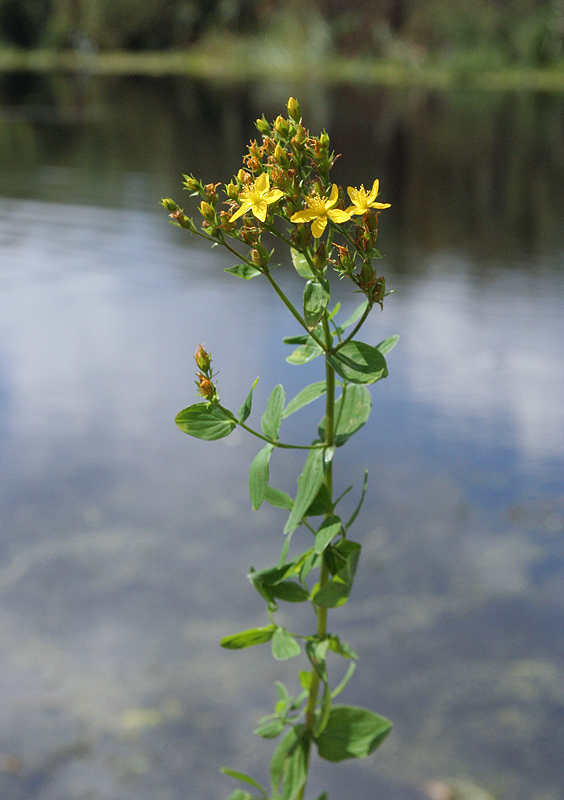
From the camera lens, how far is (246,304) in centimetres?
350

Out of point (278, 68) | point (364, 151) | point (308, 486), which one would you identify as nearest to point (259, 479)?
point (308, 486)

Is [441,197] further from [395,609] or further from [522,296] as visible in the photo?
[395,609]

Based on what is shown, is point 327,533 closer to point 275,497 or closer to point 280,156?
point 275,497

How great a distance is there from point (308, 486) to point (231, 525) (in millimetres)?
1234

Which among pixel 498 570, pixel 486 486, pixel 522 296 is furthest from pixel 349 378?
pixel 522 296

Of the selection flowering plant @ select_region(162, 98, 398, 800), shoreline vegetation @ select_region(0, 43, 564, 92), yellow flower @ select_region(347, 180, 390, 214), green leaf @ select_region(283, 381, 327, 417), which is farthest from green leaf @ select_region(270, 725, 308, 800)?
shoreline vegetation @ select_region(0, 43, 564, 92)

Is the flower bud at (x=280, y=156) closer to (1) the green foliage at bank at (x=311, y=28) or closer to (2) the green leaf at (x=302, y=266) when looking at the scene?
(2) the green leaf at (x=302, y=266)

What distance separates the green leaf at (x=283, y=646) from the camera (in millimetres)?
879

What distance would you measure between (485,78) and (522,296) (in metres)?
14.3

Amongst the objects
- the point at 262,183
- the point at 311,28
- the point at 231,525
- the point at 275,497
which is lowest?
the point at 231,525

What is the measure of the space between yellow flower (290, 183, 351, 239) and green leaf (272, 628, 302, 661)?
43cm

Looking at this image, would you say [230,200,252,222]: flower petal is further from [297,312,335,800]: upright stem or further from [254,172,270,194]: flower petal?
[297,312,335,800]: upright stem

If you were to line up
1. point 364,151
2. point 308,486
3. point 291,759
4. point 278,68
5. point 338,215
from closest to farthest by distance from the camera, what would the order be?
point 338,215 → point 308,486 → point 291,759 → point 364,151 → point 278,68

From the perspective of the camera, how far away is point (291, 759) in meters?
0.95
